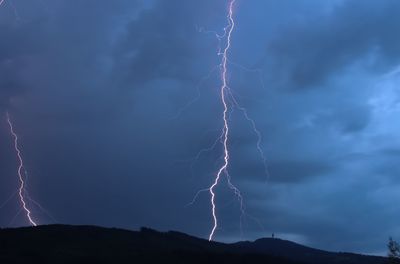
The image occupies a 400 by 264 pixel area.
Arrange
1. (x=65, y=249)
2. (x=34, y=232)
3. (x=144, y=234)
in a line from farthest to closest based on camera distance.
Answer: (x=144, y=234) < (x=34, y=232) < (x=65, y=249)

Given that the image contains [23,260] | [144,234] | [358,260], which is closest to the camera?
[23,260]

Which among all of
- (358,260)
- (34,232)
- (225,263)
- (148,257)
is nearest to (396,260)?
(225,263)

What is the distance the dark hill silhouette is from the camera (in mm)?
55188

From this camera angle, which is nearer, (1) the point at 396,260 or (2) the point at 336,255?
(1) the point at 396,260

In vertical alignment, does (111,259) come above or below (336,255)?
below

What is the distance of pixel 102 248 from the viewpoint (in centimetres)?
6162

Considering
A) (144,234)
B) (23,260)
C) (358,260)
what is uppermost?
(358,260)

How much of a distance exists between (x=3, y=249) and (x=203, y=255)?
71.1ft

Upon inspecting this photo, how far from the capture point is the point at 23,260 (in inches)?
2045

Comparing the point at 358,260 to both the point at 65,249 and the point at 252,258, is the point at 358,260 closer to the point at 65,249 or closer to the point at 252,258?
the point at 252,258

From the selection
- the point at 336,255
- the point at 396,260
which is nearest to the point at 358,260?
the point at 336,255

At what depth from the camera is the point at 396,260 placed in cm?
3675

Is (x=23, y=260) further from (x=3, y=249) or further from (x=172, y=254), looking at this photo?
(x=172, y=254)

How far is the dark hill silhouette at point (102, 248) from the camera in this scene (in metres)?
55.2
